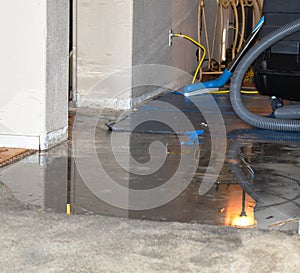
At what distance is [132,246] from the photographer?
7.85 ft

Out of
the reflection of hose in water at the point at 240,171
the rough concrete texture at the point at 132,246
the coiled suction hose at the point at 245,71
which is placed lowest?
the rough concrete texture at the point at 132,246

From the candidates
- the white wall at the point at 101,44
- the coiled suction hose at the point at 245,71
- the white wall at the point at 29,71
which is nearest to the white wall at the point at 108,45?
the white wall at the point at 101,44

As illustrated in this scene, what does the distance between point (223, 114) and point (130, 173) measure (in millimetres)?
2165

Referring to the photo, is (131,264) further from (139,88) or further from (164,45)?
(164,45)

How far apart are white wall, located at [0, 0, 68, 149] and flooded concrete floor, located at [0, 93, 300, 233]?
0.61ft

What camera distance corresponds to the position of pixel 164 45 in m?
7.00

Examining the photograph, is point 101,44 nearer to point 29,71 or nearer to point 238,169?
point 29,71

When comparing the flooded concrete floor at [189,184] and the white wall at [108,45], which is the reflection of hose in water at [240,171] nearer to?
the flooded concrete floor at [189,184]

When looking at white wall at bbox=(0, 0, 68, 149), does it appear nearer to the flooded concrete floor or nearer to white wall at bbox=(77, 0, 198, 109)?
the flooded concrete floor

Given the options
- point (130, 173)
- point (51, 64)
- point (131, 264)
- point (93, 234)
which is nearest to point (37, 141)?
point (51, 64)

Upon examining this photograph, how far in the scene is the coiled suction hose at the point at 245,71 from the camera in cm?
450

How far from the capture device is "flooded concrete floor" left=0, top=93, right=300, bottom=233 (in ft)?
9.37

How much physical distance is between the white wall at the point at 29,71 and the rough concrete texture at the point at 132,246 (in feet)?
4.55

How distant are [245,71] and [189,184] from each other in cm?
171
